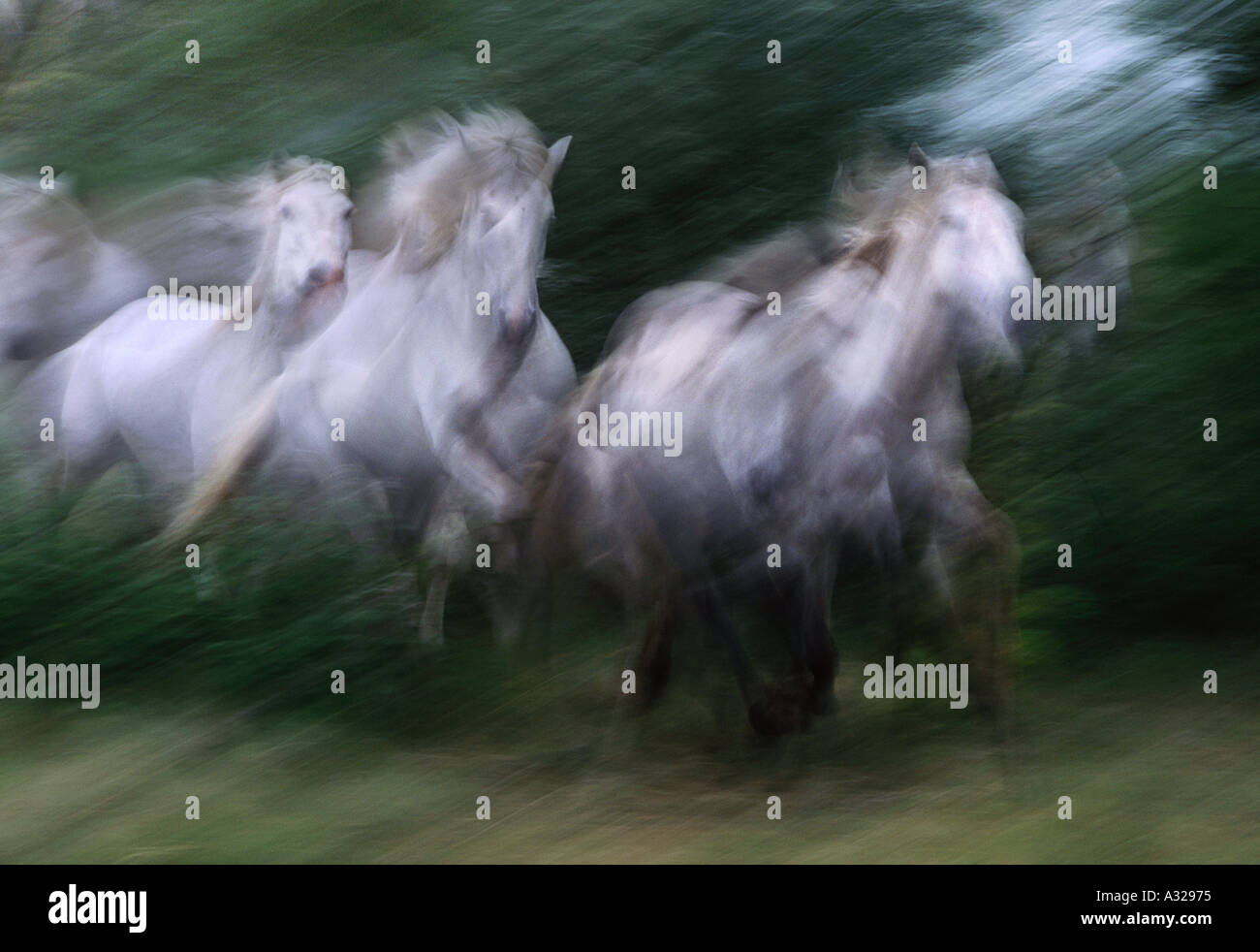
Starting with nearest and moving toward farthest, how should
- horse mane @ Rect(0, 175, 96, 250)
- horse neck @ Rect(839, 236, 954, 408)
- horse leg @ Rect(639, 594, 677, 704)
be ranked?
horse neck @ Rect(839, 236, 954, 408) → horse leg @ Rect(639, 594, 677, 704) → horse mane @ Rect(0, 175, 96, 250)

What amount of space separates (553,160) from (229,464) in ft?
3.61

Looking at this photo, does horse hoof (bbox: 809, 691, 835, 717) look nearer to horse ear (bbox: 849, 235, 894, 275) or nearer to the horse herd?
the horse herd

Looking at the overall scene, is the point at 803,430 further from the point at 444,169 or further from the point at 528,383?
the point at 444,169

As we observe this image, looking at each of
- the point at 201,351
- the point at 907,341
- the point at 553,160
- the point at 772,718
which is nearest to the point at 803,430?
the point at 907,341

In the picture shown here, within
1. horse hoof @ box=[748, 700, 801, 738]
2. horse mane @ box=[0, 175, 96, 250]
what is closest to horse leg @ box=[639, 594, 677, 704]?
horse hoof @ box=[748, 700, 801, 738]

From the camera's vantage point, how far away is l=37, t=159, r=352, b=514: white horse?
4.04m

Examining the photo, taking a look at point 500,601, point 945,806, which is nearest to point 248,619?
point 500,601

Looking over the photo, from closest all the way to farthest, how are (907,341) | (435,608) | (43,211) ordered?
(907,341) < (435,608) < (43,211)

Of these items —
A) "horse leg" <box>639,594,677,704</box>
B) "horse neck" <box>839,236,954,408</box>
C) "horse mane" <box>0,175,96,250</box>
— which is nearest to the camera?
"horse neck" <box>839,236,954,408</box>

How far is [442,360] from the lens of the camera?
4.04 m

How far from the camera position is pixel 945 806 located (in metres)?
3.82

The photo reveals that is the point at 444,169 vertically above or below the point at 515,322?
above

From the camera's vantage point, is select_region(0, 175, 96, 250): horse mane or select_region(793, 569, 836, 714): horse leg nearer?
select_region(793, 569, 836, 714): horse leg

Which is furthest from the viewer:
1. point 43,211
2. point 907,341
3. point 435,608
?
point 43,211
